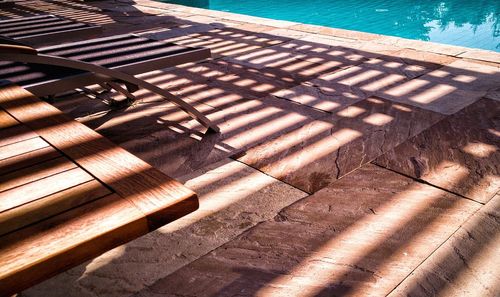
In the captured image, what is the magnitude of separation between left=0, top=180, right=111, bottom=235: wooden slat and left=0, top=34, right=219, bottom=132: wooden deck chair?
923 mm

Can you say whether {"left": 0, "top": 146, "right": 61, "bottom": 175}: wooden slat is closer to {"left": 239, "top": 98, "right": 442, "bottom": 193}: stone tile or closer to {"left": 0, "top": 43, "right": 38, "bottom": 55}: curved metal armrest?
{"left": 0, "top": 43, "right": 38, "bottom": 55}: curved metal armrest

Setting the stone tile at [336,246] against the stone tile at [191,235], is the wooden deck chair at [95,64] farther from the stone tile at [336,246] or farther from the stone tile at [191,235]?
the stone tile at [336,246]

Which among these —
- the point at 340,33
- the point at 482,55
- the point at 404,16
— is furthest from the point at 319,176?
the point at 404,16

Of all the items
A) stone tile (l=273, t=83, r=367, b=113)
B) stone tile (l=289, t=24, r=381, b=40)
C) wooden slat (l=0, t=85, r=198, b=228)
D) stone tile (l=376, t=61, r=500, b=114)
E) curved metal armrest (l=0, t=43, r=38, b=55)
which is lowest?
stone tile (l=273, t=83, r=367, b=113)

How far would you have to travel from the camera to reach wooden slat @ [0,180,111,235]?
32.4 inches

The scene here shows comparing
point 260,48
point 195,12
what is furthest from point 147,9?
point 260,48

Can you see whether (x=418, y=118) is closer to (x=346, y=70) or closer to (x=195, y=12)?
(x=346, y=70)

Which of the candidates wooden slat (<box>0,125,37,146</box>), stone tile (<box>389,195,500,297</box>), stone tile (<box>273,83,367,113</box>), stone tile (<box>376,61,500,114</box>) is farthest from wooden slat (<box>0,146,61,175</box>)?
stone tile (<box>376,61,500,114</box>)

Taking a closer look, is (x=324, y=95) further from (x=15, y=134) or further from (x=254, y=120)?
(x=15, y=134)

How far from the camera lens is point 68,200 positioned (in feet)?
2.93

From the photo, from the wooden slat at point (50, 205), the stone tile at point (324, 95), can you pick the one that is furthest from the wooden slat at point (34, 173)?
the stone tile at point (324, 95)

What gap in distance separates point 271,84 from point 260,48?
1262 millimetres

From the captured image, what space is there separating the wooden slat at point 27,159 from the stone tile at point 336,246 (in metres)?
0.63

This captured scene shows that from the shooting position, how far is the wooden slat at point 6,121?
1.26 metres
